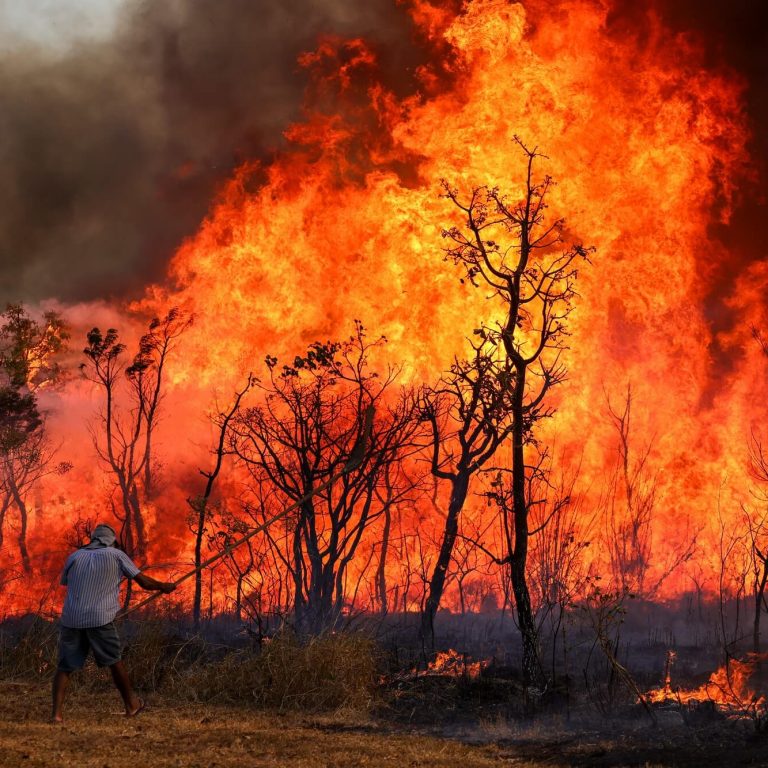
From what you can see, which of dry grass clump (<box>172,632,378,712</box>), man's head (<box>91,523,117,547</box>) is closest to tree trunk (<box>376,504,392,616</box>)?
dry grass clump (<box>172,632,378,712</box>)

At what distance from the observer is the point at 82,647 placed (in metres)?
10.1

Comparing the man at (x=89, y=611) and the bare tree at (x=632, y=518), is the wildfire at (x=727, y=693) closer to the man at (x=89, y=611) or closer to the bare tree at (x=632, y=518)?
the man at (x=89, y=611)

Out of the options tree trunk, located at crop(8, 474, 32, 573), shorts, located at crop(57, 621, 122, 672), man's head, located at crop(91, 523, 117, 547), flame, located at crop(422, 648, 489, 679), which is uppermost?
tree trunk, located at crop(8, 474, 32, 573)

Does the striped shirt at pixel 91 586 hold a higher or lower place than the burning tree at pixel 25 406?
lower

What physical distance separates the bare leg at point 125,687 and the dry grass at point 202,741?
14 cm

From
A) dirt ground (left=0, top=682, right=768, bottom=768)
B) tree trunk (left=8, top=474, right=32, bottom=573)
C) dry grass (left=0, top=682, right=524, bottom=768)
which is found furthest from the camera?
tree trunk (left=8, top=474, right=32, bottom=573)

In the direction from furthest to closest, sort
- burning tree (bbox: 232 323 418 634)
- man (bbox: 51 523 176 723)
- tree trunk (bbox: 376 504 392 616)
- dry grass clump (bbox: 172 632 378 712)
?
tree trunk (bbox: 376 504 392 616), burning tree (bbox: 232 323 418 634), dry grass clump (bbox: 172 632 378 712), man (bbox: 51 523 176 723)

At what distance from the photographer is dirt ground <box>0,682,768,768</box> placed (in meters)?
8.62

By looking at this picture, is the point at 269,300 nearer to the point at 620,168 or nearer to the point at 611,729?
the point at 620,168

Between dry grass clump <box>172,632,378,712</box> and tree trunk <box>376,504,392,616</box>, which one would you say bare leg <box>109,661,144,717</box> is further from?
tree trunk <box>376,504,392,616</box>

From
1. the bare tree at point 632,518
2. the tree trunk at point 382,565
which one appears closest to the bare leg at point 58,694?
the tree trunk at point 382,565

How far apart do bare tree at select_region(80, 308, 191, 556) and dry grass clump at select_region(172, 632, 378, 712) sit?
16450 millimetres

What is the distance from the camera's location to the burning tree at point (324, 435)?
66.5 ft

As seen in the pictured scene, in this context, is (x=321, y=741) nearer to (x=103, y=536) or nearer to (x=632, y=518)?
(x=103, y=536)
